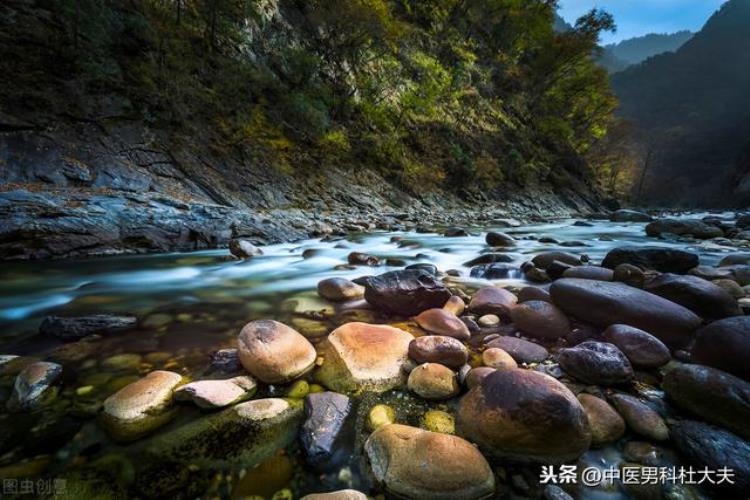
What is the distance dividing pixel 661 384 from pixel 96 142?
9273mm

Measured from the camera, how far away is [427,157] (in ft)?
52.9

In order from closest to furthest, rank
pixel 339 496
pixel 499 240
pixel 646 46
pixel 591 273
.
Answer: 1. pixel 339 496
2. pixel 591 273
3. pixel 499 240
4. pixel 646 46

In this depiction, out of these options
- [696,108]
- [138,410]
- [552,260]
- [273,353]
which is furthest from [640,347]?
[696,108]

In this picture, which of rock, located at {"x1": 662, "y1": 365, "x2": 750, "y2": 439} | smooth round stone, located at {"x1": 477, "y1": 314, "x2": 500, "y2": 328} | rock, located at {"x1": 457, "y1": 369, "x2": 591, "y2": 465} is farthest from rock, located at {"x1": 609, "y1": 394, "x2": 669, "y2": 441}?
smooth round stone, located at {"x1": 477, "y1": 314, "x2": 500, "y2": 328}

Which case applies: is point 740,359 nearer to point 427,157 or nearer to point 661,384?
point 661,384

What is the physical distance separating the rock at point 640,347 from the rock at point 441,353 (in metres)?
0.91

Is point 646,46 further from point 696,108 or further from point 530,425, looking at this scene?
point 530,425

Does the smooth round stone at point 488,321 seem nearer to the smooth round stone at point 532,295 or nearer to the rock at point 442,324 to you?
the rock at point 442,324

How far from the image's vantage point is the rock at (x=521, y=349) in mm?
1854

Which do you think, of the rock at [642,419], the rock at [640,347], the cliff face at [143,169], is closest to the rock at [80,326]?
the rock at [642,419]

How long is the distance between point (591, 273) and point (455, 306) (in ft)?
5.23

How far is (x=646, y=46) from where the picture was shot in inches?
4213

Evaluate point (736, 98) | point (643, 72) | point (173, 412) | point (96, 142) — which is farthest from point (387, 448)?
point (643, 72)

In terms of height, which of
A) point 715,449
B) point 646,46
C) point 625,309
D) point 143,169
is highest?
point 646,46
